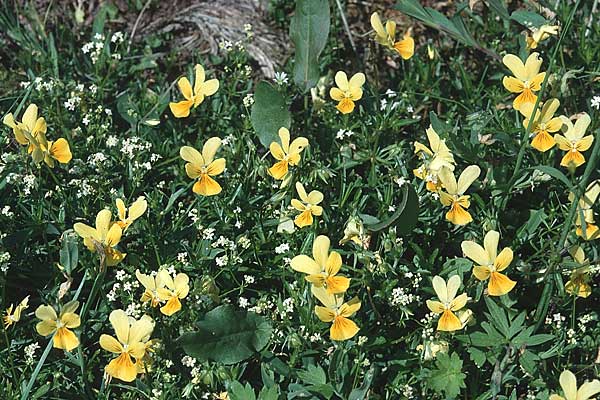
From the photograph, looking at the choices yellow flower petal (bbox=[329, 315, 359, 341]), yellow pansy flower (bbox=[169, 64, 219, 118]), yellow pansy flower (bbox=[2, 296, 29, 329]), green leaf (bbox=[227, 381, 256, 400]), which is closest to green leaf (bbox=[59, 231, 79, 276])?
yellow pansy flower (bbox=[2, 296, 29, 329])

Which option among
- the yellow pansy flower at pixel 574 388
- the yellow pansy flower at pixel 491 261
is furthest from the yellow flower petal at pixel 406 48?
the yellow pansy flower at pixel 574 388

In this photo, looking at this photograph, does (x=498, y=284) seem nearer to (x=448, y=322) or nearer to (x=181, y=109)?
(x=448, y=322)

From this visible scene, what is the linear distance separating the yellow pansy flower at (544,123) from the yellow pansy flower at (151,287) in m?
1.36

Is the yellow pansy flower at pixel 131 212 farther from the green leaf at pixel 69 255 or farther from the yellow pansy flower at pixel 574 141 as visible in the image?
the yellow pansy flower at pixel 574 141

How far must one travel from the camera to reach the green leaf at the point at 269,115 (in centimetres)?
359

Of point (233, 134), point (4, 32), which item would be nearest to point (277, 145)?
point (233, 134)

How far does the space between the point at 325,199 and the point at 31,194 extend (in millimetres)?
1064

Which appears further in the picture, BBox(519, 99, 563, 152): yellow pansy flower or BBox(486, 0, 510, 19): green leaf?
BBox(486, 0, 510, 19): green leaf

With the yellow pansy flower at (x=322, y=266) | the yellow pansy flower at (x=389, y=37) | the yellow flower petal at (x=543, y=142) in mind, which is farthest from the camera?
the yellow pansy flower at (x=389, y=37)

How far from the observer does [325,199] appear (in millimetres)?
3451

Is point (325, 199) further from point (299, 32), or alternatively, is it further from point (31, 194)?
point (31, 194)

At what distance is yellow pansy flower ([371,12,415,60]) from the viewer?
3582mm

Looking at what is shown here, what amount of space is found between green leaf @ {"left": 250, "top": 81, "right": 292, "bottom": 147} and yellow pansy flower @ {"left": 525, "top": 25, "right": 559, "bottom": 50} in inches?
40.3

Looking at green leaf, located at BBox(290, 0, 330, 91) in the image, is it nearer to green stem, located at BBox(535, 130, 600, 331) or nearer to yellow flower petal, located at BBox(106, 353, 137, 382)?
green stem, located at BBox(535, 130, 600, 331)
